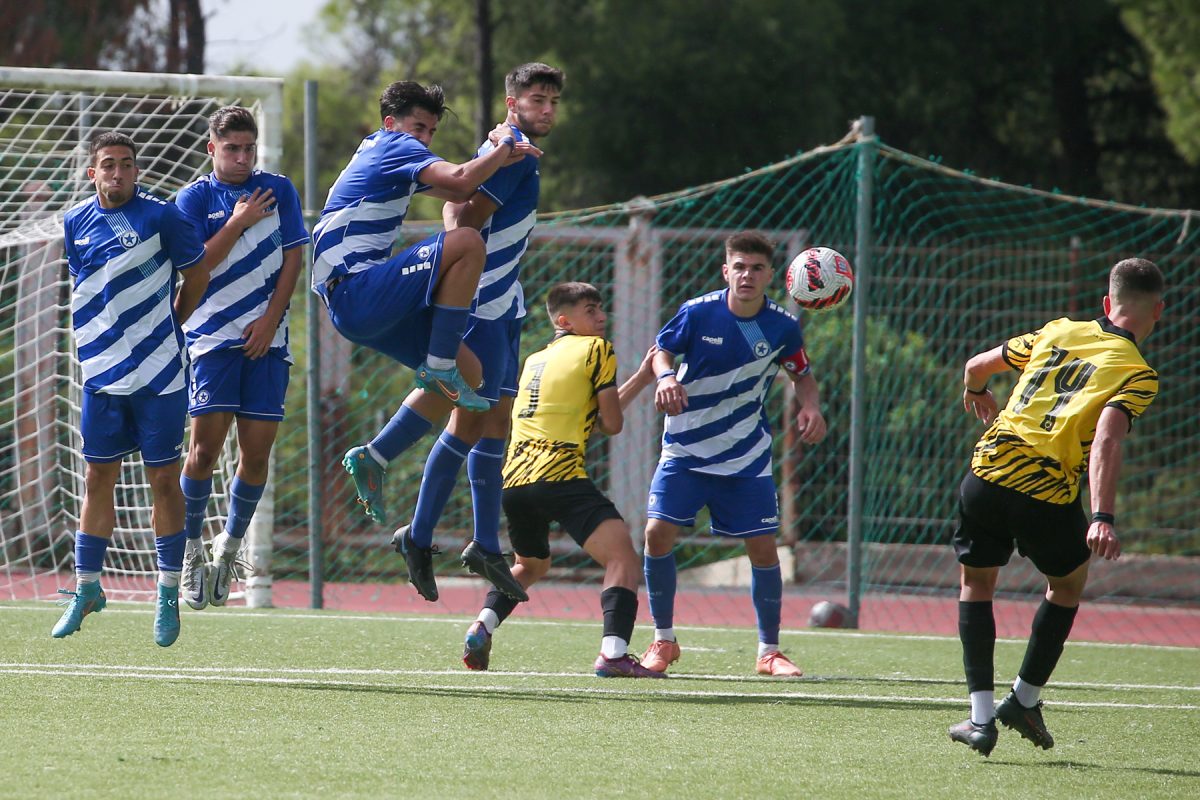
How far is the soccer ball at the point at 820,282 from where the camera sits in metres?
7.48

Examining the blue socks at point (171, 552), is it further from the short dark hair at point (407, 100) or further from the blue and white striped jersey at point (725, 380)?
the blue and white striped jersey at point (725, 380)

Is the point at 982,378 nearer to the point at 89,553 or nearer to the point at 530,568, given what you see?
the point at 530,568

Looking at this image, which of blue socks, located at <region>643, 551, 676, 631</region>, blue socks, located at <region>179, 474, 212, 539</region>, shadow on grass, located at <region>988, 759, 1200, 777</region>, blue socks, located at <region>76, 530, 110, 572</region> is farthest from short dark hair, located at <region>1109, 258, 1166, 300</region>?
blue socks, located at <region>76, 530, 110, 572</region>

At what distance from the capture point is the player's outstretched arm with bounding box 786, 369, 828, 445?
7191 mm

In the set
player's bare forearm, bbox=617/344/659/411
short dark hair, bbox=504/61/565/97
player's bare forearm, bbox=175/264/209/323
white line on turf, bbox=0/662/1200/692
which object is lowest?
white line on turf, bbox=0/662/1200/692

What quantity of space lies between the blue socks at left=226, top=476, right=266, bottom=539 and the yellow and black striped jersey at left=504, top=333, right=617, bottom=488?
1205 millimetres

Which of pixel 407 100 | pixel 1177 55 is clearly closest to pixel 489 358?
pixel 407 100

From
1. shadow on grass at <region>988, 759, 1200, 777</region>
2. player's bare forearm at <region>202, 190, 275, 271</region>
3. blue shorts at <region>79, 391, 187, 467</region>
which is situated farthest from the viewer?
player's bare forearm at <region>202, 190, 275, 271</region>

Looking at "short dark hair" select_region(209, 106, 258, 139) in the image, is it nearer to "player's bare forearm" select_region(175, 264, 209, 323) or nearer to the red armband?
"player's bare forearm" select_region(175, 264, 209, 323)

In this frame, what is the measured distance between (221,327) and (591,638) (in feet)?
9.46

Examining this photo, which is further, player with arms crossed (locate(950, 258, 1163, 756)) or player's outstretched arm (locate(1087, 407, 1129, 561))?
player with arms crossed (locate(950, 258, 1163, 756))

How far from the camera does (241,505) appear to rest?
7.31 meters

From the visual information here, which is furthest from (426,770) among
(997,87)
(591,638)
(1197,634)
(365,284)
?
(997,87)

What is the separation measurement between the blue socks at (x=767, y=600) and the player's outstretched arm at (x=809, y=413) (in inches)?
27.3
